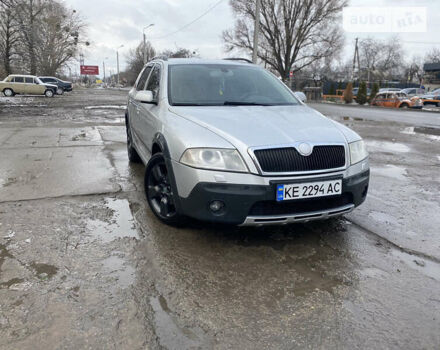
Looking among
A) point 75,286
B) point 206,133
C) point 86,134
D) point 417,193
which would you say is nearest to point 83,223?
point 75,286

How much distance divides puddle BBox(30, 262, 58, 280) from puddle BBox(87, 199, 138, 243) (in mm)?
524

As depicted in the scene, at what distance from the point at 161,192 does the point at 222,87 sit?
139cm

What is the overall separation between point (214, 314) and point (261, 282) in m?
0.49

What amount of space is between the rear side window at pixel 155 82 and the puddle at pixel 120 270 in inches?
74.8

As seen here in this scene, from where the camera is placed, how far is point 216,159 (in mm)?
2684

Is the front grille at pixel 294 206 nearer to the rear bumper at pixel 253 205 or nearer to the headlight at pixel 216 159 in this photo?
the rear bumper at pixel 253 205

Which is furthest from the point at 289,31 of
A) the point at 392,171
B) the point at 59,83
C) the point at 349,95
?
the point at 392,171

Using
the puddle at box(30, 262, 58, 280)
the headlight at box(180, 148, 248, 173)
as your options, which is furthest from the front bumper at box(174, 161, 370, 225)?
the puddle at box(30, 262, 58, 280)

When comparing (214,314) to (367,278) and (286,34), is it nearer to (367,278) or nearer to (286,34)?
(367,278)

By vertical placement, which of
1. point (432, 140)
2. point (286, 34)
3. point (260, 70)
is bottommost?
point (432, 140)

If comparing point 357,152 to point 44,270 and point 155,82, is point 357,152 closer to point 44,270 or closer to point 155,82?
point 155,82

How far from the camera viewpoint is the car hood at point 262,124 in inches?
109

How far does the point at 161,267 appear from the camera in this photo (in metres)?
2.66

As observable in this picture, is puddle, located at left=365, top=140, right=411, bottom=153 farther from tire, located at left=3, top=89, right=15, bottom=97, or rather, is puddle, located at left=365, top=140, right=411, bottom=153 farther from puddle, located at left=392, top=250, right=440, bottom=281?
tire, located at left=3, top=89, right=15, bottom=97
